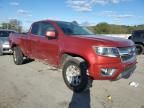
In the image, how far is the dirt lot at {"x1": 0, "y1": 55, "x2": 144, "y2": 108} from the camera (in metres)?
4.95

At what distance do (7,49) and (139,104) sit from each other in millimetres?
9353

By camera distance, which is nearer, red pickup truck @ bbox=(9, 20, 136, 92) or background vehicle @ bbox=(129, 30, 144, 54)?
red pickup truck @ bbox=(9, 20, 136, 92)

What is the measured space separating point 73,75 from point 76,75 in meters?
0.11

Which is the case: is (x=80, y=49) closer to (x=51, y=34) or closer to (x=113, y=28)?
(x=51, y=34)

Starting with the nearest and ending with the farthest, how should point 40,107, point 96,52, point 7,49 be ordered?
point 40,107, point 96,52, point 7,49

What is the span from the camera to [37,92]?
577 cm

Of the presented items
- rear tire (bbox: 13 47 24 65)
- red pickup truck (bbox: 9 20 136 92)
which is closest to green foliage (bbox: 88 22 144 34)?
rear tire (bbox: 13 47 24 65)

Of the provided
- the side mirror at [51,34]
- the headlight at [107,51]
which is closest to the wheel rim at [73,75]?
the headlight at [107,51]

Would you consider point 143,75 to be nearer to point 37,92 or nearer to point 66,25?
point 66,25

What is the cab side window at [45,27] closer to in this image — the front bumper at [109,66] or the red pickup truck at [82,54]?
the red pickup truck at [82,54]

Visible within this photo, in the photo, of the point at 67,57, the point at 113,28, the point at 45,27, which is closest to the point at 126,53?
the point at 67,57

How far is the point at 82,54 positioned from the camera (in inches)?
222

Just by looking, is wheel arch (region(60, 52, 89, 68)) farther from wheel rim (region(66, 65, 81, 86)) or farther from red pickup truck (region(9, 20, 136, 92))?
wheel rim (region(66, 65, 81, 86))

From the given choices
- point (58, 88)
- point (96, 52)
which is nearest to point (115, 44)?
point (96, 52)
